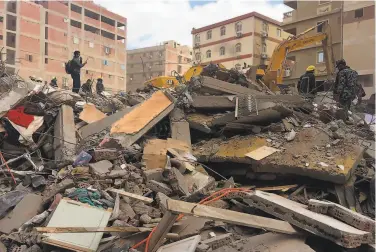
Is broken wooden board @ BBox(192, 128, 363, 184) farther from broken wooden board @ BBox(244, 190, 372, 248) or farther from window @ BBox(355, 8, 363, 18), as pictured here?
window @ BBox(355, 8, 363, 18)

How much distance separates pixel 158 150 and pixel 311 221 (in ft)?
8.50

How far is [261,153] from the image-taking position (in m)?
4.87

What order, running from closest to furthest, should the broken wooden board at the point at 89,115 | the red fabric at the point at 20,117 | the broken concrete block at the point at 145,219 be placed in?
the broken concrete block at the point at 145,219 < the red fabric at the point at 20,117 < the broken wooden board at the point at 89,115

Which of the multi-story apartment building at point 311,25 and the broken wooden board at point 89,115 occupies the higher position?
the multi-story apartment building at point 311,25

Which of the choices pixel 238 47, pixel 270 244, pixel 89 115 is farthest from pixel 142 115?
pixel 238 47

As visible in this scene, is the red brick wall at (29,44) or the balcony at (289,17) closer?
the balcony at (289,17)

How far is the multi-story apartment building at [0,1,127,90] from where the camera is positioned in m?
39.4

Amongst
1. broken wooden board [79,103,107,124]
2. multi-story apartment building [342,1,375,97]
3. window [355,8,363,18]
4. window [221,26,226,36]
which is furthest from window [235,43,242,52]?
broken wooden board [79,103,107,124]

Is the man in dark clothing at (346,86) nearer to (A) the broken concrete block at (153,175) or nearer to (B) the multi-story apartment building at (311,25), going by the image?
(A) the broken concrete block at (153,175)

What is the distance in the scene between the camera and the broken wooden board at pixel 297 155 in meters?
4.36

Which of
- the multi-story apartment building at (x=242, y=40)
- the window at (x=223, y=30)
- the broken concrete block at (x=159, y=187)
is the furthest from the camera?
the window at (x=223, y=30)

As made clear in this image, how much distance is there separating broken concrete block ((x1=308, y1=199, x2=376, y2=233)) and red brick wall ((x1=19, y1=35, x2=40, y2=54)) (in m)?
42.9

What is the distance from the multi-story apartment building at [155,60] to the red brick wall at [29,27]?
609 inches

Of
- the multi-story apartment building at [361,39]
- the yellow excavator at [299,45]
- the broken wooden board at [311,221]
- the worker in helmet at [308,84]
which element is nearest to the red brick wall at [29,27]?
the multi-story apartment building at [361,39]
